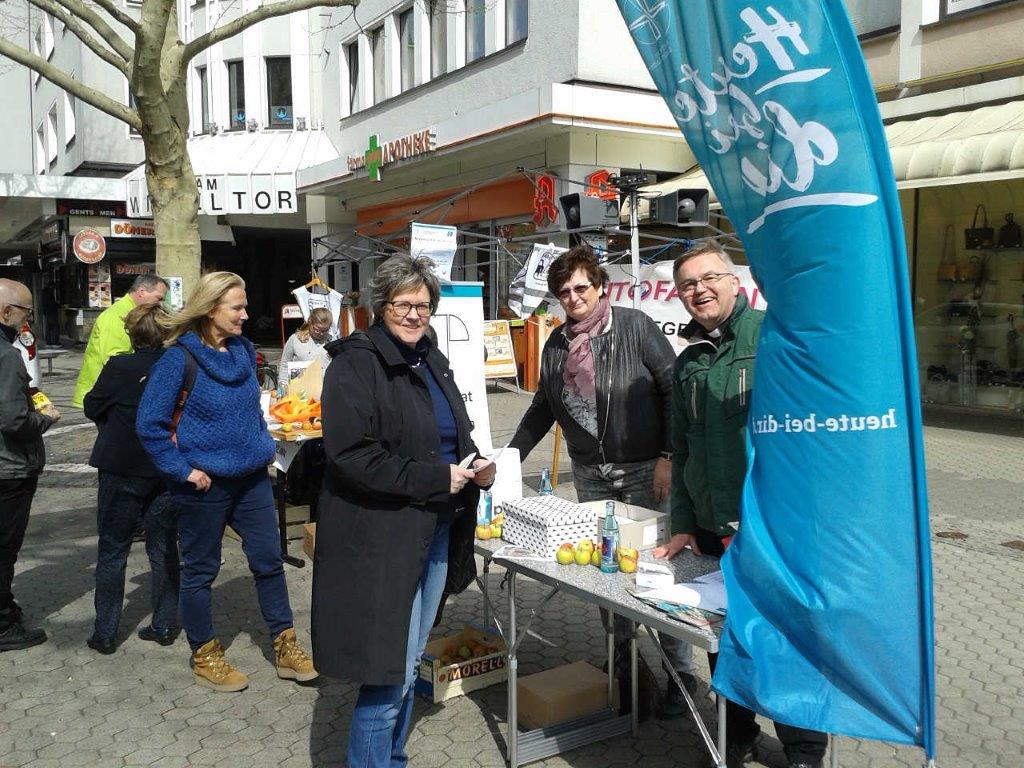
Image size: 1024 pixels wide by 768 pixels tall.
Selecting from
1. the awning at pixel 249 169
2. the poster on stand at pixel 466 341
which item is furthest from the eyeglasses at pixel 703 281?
the awning at pixel 249 169

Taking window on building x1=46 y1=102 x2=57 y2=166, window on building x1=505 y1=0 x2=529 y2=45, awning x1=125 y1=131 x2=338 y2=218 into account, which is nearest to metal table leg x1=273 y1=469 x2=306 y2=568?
window on building x1=505 y1=0 x2=529 y2=45

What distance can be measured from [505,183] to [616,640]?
13.1 metres

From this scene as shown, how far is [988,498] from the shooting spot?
26.2 ft

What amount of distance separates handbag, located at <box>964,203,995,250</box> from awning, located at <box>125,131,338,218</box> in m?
14.2

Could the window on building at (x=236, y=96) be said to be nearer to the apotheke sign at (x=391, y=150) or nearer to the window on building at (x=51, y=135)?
the apotheke sign at (x=391, y=150)

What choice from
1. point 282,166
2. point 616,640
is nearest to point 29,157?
point 282,166

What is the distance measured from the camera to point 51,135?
104 feet

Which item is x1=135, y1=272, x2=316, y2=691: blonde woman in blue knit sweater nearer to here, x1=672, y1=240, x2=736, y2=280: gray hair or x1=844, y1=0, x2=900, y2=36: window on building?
x1=672, y1=240, x2=736, y2=280: gray hair

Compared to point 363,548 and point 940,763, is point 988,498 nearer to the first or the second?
point 940,763

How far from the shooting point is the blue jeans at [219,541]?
4059mm

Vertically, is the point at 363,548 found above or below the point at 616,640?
above

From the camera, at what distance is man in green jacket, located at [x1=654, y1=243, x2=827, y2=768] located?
3047 mm

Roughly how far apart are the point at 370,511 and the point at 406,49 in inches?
702

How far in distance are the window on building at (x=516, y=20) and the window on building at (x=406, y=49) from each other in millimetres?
3428
